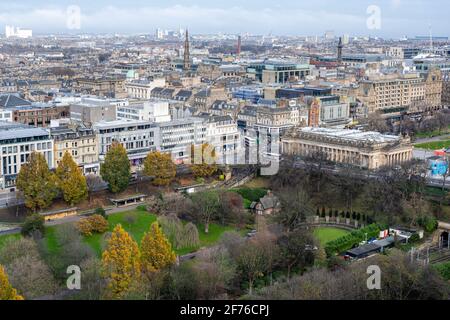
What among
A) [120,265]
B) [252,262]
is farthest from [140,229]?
[120,265]

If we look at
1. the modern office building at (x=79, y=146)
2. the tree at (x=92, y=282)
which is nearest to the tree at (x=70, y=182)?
the modern office building at (x=79, y=146)

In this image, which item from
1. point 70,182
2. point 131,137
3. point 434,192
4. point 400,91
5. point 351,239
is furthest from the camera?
point 400,91

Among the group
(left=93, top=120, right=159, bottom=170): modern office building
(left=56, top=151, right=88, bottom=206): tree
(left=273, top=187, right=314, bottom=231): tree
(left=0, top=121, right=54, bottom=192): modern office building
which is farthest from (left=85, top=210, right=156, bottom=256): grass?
(left=93, top=120, right=159, bottom=170): modern office building

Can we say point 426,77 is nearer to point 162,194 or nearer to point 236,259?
point 162,194

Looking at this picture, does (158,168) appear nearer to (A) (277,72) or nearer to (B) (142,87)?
(B) (142,87)

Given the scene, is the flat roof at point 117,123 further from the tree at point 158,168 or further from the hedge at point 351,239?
the hedge at point 351,239

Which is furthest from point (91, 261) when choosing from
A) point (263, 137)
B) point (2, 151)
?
point (263, 137)
